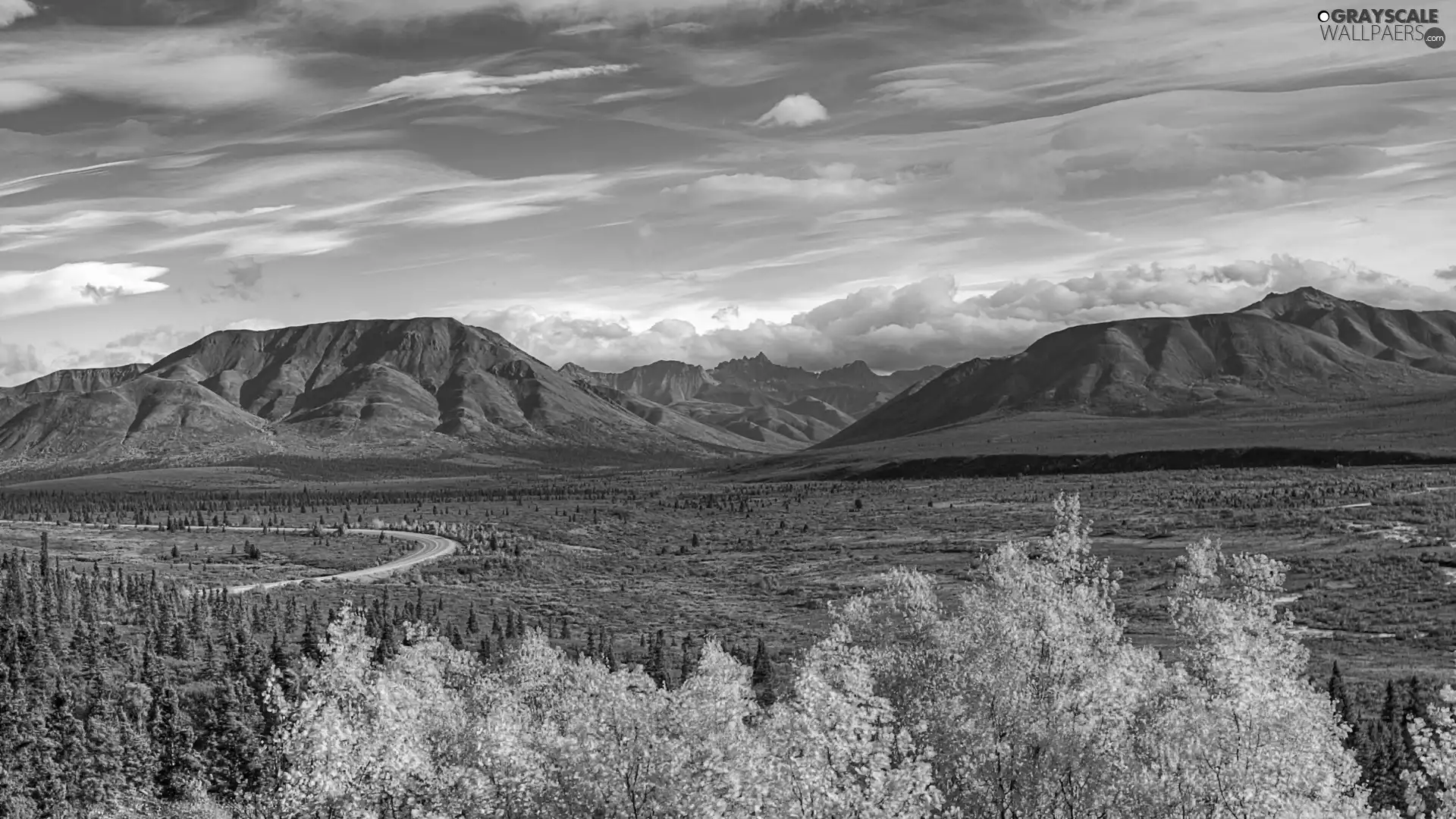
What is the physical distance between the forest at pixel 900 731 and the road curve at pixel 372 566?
66.9 metres

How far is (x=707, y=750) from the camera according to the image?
27031 millimetres

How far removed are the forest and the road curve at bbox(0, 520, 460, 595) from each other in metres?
66.9

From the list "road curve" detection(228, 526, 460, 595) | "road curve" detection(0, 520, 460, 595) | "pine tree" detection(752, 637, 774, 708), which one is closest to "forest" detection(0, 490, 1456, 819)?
"pine tree" detection(752, 637, 774, 708)

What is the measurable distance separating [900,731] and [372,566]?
5048 inches

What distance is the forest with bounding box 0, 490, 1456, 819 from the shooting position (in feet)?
81.0

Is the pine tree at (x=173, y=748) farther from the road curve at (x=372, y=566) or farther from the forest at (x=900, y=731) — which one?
the road curve at (x=372, y=566)

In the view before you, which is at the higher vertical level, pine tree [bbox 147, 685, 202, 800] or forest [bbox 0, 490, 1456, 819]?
forest [bbox 0, 490, 1456, 819]

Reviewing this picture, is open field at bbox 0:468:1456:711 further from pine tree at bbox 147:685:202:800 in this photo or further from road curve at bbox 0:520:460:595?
pine tree at bbox 147:685:202:800

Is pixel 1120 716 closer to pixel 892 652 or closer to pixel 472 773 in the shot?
pixel 892 652

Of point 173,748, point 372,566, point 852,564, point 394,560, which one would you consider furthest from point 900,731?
point 394,560

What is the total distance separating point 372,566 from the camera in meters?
144

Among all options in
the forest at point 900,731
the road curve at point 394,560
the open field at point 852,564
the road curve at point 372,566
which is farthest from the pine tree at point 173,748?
the road curve at point 372,566

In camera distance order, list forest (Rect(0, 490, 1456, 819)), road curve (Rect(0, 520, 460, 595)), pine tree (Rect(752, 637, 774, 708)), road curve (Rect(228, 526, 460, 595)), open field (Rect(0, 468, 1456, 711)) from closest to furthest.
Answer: forest (Rect(0, 490, 1456, 819)) → pine tree (Rect(752, 637, 774, 708)) → open field (Rect(0, 468, 1456, 711)) → road curve (Rect(228, 526, 460, 595)) → road curve (Rect(0, 520, 460, 595))

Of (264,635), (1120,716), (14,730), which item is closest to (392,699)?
(1120,716)
